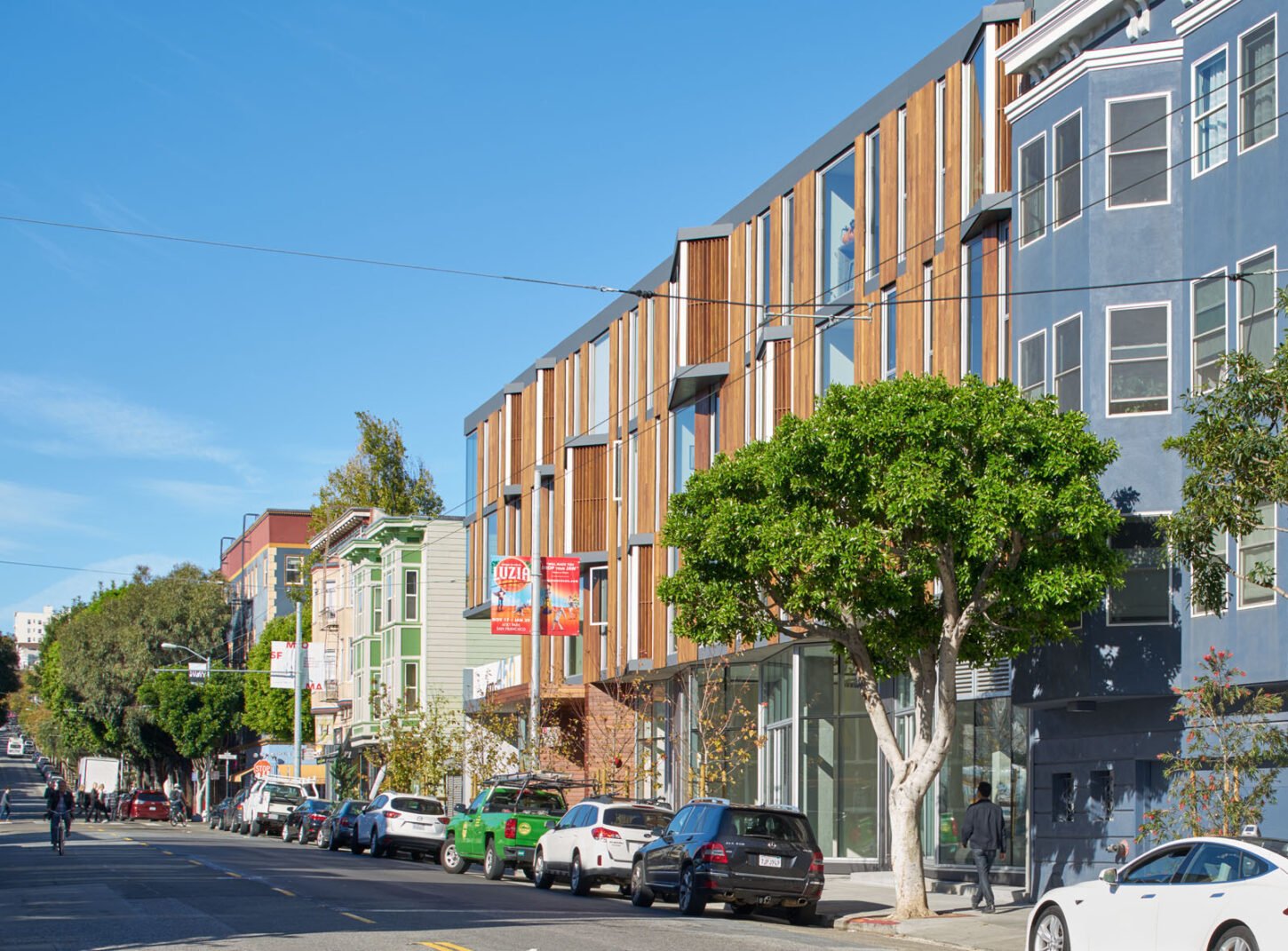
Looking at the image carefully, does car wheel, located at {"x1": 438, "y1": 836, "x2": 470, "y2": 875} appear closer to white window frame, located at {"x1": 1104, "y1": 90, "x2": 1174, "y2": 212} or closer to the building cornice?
white window frame, located at {"x1": 1104, "y1": 90, "x2": 1174, "y2": 212}

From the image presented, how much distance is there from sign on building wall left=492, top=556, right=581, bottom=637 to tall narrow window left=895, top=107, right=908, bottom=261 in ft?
47.6

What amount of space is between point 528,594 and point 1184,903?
2950 centimetres

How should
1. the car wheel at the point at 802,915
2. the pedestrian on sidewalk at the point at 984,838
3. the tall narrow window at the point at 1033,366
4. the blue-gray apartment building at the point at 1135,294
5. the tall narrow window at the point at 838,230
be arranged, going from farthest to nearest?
the tall narrow window at the point at 838,230, the tall narrow window at the point at 1033,366, the pedestrian on sidewalk at the point at 984,838, the car wheel at the point at 802,915, the blue-gray apartment building at the point at 1135,294

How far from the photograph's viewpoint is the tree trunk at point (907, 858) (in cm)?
2336

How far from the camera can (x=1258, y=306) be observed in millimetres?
21719

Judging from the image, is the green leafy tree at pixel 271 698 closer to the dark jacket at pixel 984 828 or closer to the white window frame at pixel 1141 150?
the dark jacket at pixel 984 828

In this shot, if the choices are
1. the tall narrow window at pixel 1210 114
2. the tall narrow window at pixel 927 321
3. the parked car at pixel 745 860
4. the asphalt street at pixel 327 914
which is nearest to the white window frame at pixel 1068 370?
the tall narrow window at pixel 1210 114

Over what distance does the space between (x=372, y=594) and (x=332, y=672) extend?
920cm

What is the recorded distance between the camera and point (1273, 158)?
21.5m

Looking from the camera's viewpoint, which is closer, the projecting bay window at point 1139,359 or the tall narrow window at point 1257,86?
the tall narrow window at point 1257,86

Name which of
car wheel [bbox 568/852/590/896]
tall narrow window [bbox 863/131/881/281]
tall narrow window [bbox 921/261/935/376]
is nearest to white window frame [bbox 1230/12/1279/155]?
tall narrow window [bbox 921/261/935/376]

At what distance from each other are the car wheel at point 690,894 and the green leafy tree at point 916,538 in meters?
2.79

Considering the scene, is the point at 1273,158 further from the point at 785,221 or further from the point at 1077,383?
the point at 785,221

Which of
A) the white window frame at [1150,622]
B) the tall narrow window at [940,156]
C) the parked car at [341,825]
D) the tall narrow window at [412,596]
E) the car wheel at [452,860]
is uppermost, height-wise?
the tall narrow window at [940,156]
